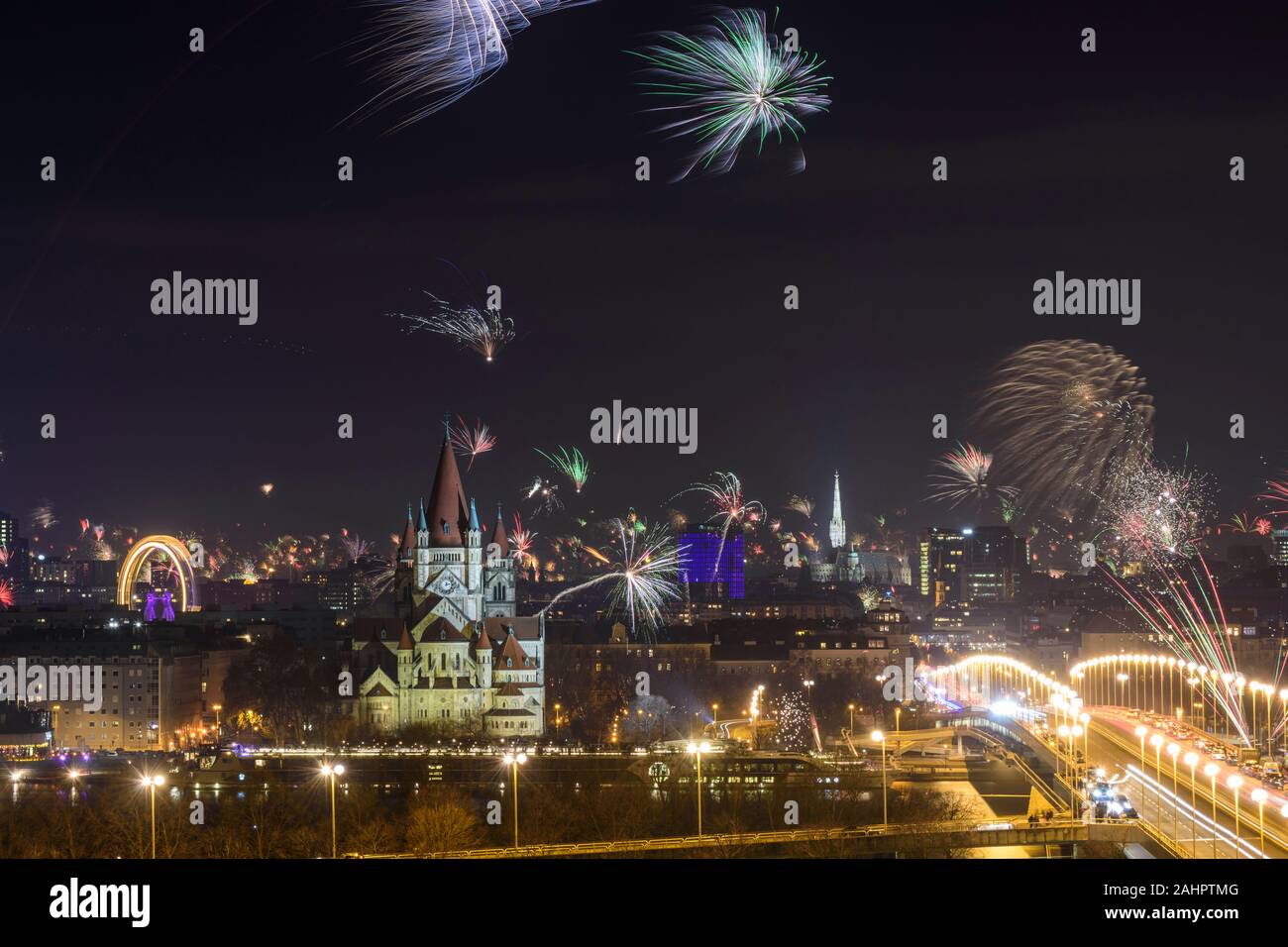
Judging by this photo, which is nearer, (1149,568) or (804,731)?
(804,731)

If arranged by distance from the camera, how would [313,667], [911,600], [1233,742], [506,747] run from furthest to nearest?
[911,600]
[313,667]
[506,747]
[1233,742]

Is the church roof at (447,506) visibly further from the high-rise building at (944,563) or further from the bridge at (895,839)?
the high-rise building at (944,563)

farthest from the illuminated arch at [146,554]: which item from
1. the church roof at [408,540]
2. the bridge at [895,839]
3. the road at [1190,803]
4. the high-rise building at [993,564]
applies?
the high-rise building at [993,564]

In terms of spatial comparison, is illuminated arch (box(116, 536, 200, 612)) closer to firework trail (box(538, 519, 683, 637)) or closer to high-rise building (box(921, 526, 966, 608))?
firework trail (box(538, 519, 683, 637))
